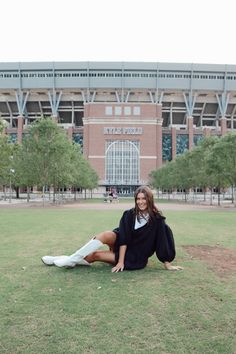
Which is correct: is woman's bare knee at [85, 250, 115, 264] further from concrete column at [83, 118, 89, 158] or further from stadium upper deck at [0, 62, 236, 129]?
concrete column at [83, 118, 89, 158]

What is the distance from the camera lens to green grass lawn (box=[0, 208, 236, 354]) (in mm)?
4047

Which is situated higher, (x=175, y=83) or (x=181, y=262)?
(x=175, y=83)

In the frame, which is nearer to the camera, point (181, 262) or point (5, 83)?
point (181, 262)

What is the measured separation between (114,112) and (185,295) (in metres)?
98.5

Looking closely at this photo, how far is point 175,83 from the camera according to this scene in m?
101

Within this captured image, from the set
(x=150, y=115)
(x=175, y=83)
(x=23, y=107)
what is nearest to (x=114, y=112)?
(x=150, y=115)

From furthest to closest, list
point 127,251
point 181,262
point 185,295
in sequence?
1. point 181,262
2. point 127,251
3. point 185,295

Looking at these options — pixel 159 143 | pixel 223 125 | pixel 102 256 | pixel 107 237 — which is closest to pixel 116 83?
pixel 159 143

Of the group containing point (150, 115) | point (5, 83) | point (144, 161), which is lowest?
point (144, 161)

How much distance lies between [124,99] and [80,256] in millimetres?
101074

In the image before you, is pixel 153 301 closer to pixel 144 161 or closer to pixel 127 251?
pixel 127 251

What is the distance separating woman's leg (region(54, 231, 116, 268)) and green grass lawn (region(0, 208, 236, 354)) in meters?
0.16

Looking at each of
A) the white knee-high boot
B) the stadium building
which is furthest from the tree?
the stadium building

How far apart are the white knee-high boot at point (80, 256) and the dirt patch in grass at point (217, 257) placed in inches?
88.8
